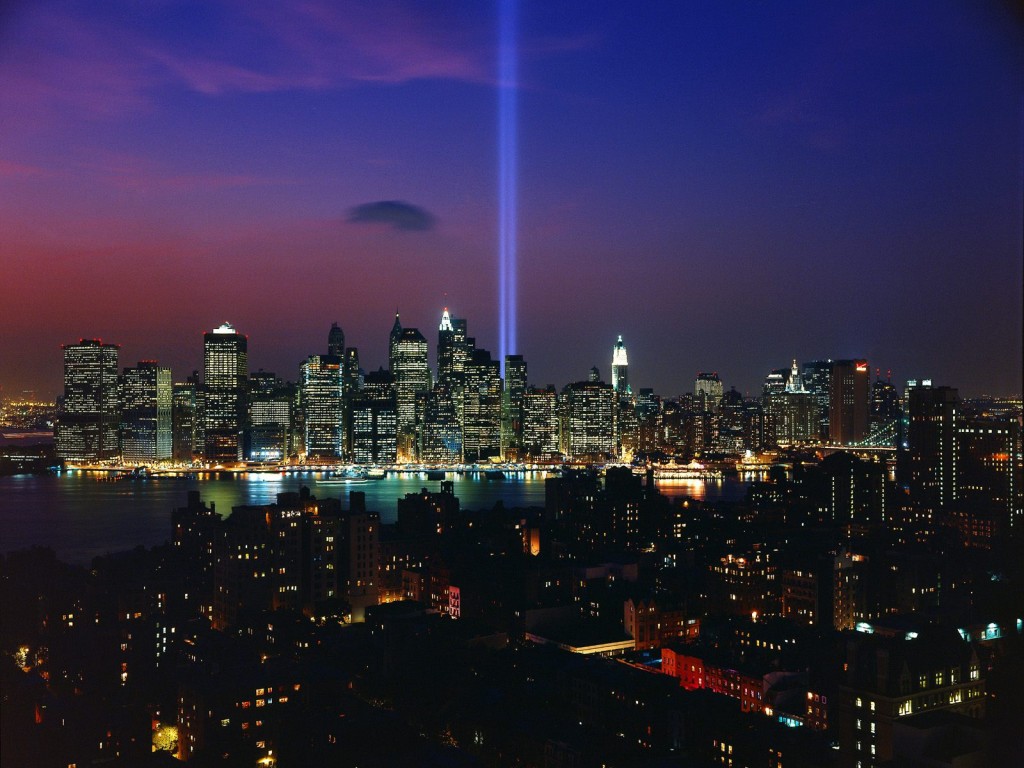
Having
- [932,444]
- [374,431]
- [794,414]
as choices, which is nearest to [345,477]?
[374,431]

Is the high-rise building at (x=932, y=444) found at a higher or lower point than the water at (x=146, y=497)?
higher

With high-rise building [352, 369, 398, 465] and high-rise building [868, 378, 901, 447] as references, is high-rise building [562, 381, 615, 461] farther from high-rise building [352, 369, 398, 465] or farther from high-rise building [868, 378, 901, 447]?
high-rise building [868, 378, 901, 447]

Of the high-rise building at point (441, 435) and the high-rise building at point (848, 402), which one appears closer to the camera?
the high-rise building at point (848, 402)

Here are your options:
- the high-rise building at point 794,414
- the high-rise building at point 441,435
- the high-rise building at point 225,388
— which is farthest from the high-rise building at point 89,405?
the high-rise building at point 794,414

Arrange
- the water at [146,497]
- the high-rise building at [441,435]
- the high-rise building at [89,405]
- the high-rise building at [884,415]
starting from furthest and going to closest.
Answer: the high-rise building at [441,435]
the high-rise building at [89,405]
the high-rise building at [884,415]
the water at [146,497]

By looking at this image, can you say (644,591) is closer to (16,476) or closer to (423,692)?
(423,692)

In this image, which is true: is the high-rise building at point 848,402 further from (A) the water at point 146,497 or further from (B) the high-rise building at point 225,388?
(B) the high-rise building at point 225,388

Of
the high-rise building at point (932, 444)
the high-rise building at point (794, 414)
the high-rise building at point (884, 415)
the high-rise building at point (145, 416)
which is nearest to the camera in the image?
the high-rise building at point (932, 444)
